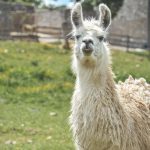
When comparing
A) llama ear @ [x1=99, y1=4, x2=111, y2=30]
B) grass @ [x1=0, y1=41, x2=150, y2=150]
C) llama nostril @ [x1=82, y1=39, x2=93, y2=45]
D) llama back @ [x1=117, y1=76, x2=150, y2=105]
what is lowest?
grass @ [x1=0, y1=41, x2=150, y2=150]

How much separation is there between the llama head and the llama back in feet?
3.17

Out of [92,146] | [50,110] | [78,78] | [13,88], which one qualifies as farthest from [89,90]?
[13,88]

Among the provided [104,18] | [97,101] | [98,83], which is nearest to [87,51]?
[98,83]

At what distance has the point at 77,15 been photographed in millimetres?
7270

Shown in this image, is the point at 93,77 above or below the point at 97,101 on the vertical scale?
above

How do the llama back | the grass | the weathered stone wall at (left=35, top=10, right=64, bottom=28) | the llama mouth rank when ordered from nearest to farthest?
the llama mouth → the llama back → the grass → the weathered stone wall at (left=35, top=10, right=64, bottom=28)

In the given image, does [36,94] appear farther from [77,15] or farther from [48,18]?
[48,18]

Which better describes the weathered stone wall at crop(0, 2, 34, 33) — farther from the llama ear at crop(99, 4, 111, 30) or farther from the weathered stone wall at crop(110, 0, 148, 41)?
the llama ear at crop(99, 4, 111, 30)

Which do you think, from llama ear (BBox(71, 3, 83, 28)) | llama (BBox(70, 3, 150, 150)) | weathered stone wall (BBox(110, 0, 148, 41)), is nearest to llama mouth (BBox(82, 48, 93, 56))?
llama (BBox(70, 3, 150, 150))

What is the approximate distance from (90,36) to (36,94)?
780 centimetres

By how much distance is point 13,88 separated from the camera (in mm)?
15008

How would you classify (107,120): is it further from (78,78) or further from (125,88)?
(125,88)

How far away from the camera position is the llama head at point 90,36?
6.79m

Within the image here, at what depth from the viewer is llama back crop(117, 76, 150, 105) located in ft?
25.7
